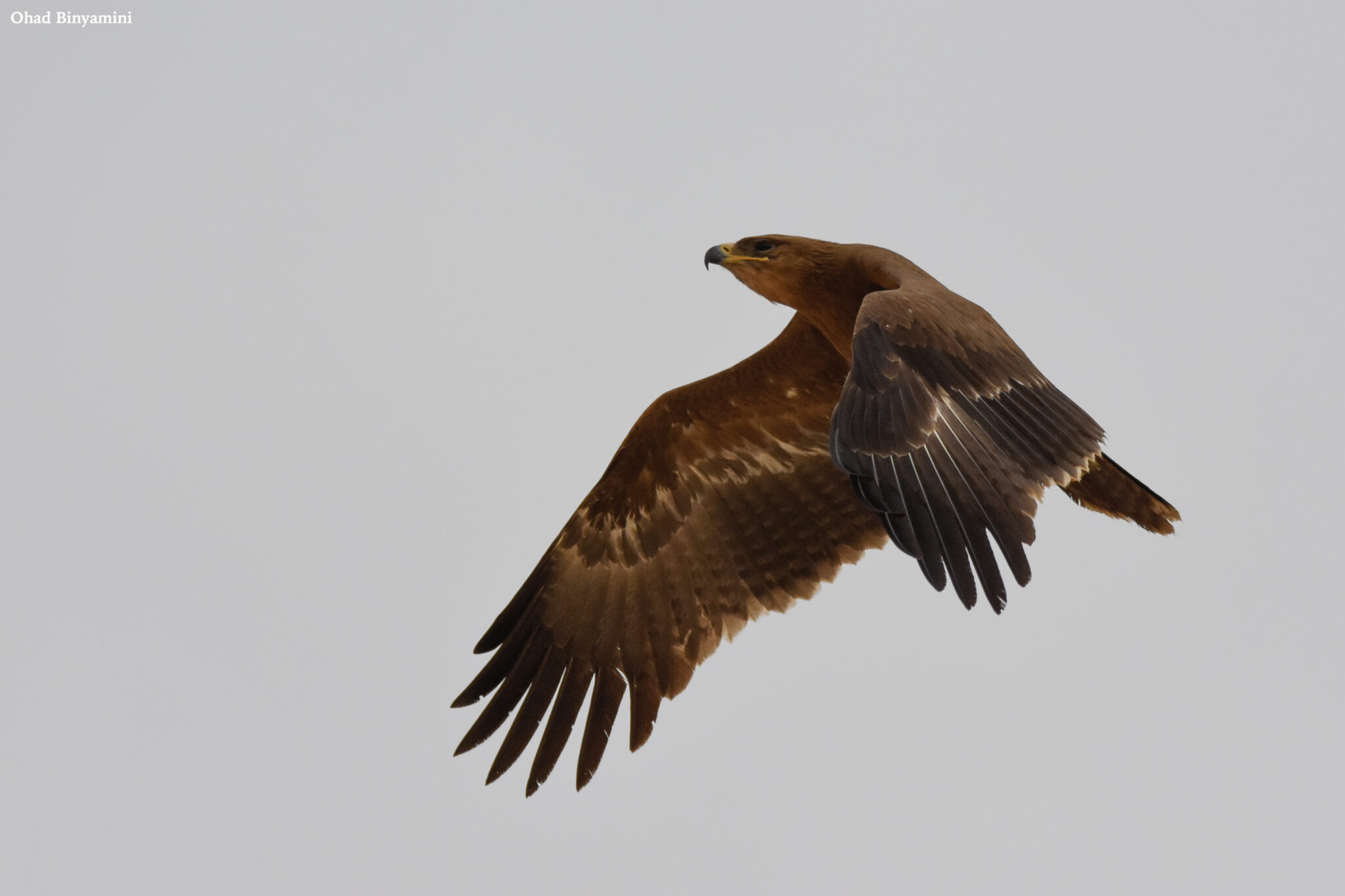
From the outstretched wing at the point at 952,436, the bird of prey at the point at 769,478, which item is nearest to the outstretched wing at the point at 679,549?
the bird of prey at the point at 769,478

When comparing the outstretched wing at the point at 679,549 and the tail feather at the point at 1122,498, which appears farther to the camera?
the outstretched wing at the point at 679,549

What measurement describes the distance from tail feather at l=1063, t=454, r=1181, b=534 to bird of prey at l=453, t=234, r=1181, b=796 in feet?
0.04

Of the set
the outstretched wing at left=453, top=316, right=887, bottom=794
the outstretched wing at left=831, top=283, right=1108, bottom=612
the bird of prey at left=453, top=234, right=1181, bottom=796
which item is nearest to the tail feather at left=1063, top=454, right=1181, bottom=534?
the bird of prey at left=453, top=234, right=1181, bottom=796

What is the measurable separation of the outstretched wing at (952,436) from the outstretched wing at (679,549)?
186 cm

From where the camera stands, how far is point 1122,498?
850cm

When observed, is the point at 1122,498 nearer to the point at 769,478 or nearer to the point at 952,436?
the point at 952,436

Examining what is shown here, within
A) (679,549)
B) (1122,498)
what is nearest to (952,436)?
(1122,498)

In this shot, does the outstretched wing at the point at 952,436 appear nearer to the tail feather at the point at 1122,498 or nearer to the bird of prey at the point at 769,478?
the bird of prey at the point at 769,478

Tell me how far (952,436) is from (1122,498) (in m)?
1.86

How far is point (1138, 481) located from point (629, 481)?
3038 millimetres

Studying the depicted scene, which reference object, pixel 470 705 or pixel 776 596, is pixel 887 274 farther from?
pixel 470 705

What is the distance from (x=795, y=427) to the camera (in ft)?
32.6

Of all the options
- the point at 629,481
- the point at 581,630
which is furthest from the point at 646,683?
the point at 629,481

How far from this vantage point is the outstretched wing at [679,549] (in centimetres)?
919
